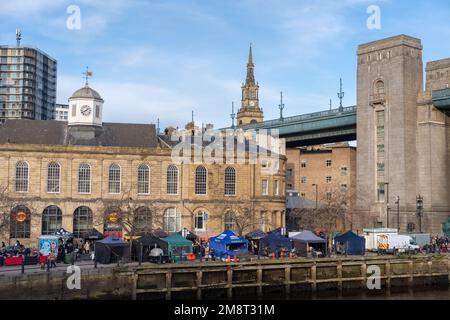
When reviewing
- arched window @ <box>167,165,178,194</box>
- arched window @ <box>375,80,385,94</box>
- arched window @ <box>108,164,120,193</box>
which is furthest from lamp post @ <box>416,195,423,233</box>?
arched window @ <box>108,164,120,193</box>

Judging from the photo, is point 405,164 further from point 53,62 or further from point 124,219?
point 53,62

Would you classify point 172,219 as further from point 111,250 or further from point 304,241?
point 111,250

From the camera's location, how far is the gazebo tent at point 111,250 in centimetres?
4781

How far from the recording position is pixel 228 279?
48375mm

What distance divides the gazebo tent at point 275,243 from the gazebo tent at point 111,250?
13.8 meters

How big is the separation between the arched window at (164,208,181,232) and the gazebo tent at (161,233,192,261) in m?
20.8

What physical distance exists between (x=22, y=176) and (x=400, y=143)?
4915cm

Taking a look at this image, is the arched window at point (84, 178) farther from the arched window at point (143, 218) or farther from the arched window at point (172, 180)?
the arched window at point (172, 180)

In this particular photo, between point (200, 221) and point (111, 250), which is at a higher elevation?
point (200, 221)

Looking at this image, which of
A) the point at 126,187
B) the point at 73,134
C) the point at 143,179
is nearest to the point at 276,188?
the point at 143,179

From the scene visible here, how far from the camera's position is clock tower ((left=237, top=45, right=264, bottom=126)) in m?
192

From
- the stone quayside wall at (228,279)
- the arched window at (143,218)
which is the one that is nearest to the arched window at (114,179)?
the arched window at (143,218)

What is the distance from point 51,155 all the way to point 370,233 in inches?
1432

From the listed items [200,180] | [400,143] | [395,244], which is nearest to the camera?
[395,244]
